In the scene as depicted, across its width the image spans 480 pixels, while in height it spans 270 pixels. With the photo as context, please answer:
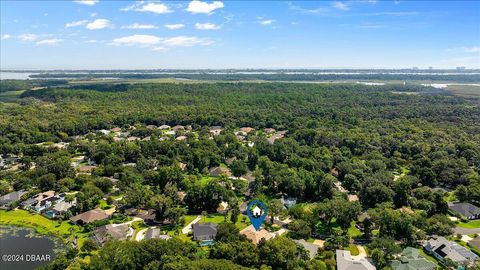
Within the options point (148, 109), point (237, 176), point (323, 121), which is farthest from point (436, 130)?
point (148, 109)

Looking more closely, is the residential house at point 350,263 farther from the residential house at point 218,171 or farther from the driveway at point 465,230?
the residential house at point 218,171

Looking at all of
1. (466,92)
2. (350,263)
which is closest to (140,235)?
(350,263)

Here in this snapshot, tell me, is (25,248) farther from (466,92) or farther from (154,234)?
(466,92)

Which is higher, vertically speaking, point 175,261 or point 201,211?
point 175,261

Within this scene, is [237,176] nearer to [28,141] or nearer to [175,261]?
[175,261]

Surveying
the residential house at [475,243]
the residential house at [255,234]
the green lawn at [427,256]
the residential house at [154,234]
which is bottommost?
the green lawn at [427,256]

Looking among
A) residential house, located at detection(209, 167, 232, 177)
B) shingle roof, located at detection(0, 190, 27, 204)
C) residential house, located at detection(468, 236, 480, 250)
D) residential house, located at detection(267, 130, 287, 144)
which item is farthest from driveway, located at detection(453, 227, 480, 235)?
shingle roof, located at detection(0, 190, 27, 204)

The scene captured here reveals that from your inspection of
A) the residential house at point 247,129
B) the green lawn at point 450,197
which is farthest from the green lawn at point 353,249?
the residential house at point 247,129
